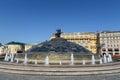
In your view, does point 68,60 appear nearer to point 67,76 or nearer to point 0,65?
point 67,76

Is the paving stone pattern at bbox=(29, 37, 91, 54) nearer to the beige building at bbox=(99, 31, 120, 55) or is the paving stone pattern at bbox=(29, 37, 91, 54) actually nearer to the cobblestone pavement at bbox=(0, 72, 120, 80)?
the cobblestone pavement at bbox=(0, 72, 120, 80)

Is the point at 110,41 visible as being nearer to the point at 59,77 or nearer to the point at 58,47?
the point at 58,47

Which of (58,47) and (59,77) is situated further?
(58,47)

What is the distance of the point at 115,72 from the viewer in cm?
1134

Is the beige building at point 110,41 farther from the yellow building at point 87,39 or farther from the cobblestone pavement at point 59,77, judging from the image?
the cobblestone pavement at point 59,77

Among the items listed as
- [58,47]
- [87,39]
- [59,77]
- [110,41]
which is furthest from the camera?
[110,41]

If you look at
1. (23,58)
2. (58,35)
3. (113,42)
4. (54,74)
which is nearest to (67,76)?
(54,74)

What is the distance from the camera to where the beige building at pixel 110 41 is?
Result: 247 ft

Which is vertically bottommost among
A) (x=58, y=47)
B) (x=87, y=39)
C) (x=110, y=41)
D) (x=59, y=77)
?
(x=59, y=77)

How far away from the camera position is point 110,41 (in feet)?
251

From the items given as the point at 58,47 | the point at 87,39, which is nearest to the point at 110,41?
the point at 87,39

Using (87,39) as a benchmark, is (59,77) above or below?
below

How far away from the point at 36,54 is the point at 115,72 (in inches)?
226

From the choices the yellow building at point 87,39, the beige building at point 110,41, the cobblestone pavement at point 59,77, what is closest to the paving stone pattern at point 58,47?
the cobblestone pavement at point 59,77
